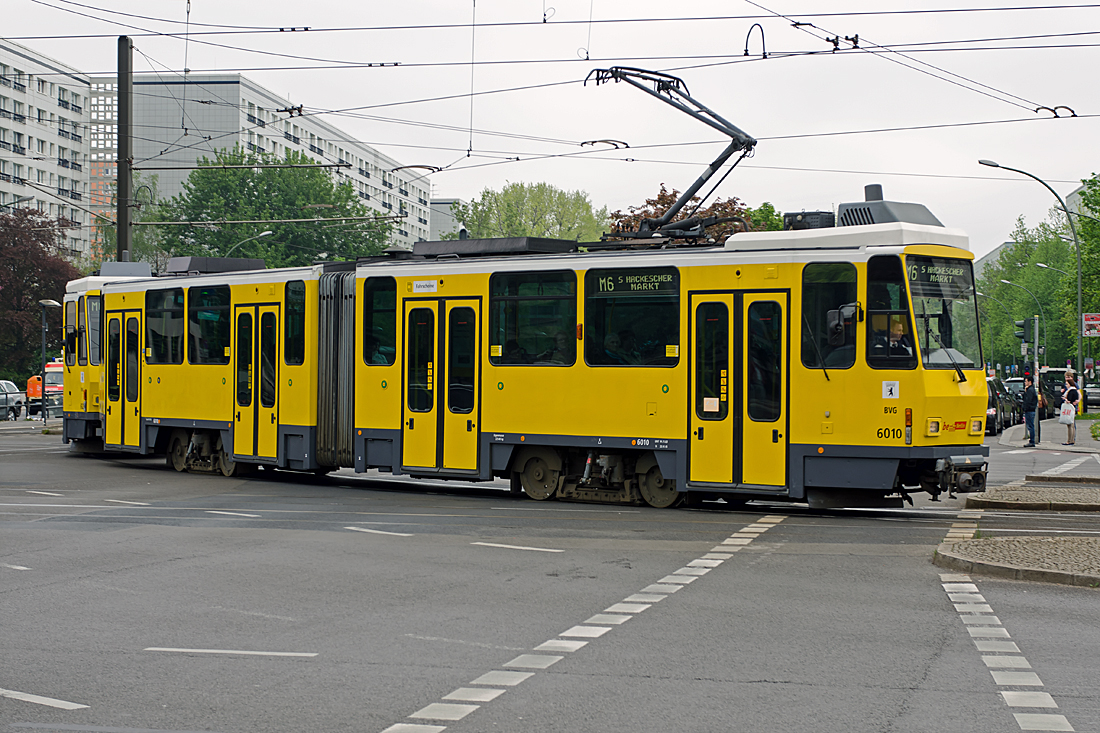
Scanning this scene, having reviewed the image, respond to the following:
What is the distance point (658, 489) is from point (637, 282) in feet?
8.63

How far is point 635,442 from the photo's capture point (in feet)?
51.3

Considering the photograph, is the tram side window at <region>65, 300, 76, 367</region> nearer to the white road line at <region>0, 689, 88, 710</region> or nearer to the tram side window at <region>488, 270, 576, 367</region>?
the tram side window at <region>488, 270, 576, 367</region>

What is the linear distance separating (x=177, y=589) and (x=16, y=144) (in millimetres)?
95700

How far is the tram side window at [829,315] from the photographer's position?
46.6 ft

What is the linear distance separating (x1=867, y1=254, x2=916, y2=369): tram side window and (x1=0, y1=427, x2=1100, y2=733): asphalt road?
1.89 meters

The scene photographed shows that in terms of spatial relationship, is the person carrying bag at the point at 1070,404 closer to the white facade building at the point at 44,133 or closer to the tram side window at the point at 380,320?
the tram side window at the point at 380,320

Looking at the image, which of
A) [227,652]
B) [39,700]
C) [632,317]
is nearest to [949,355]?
[632,317]

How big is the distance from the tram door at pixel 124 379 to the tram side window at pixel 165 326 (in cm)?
33

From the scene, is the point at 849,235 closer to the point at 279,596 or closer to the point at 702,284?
the point at 702,284

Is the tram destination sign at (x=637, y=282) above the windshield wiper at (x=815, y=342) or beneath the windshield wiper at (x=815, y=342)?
above

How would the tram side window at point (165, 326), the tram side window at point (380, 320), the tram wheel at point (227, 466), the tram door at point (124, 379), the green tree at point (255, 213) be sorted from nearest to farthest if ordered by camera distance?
the tram side window at point (380, 320) < the tram wheel at point (227, 466) < the tram side window at point (165, 326) < the tram door at point (124, 379) < the green tree at point (255, 213)

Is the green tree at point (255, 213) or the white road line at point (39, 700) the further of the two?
the green tree at point (255, 213)

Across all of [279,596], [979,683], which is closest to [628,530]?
[279,596]

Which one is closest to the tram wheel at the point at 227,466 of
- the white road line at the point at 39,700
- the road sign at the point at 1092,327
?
the white road line at the point at 39,700
